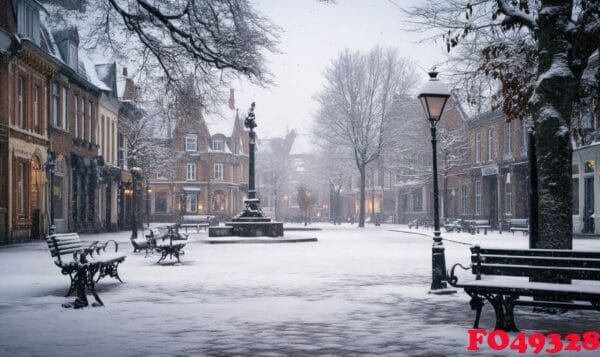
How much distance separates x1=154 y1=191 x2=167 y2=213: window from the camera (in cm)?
7369

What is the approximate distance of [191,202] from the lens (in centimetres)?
7456

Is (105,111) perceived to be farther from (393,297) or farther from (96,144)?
(393,297)

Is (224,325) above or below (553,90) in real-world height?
below

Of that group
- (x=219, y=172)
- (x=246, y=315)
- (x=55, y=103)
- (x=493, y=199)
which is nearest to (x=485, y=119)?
(x=493, y=199)

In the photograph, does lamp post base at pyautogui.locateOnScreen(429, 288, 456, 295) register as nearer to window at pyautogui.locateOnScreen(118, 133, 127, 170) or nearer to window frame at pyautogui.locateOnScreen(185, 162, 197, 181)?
window at pyautogui.locateOnScreen(118, 133, 127, 170)

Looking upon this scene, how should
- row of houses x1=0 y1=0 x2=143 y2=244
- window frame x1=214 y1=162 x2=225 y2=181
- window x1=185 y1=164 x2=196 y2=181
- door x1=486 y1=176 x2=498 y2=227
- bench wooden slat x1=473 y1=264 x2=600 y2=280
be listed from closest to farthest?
bench wooden slat x1=473 y1=264 x2=600 y2=280 < row of houses x1=0 y1=0 x2=143 y2=244 < door x1=486 y1=176 x2=498 y2=227 < window x1=185 y1=164 x2=196 y2=181 < window frame x1=214 y1=162 x2=225 y2=181

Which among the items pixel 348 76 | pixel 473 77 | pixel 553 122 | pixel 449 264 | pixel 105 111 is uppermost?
pixel 348 76

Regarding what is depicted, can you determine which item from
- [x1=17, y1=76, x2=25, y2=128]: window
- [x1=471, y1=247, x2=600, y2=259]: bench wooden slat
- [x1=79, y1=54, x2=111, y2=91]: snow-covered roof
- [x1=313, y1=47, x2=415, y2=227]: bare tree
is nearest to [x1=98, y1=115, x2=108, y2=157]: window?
[x1=79, y1=54, x2=111, y2=91]: snow-covered roof

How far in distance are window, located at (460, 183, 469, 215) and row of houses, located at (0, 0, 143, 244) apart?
2498cm

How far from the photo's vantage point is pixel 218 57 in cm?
1273

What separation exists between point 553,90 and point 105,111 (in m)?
36.7

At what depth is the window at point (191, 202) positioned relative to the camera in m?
74.1

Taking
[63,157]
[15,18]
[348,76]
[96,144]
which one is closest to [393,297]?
[15,18]

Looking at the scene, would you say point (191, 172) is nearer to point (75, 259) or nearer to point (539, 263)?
point (75, 259)
